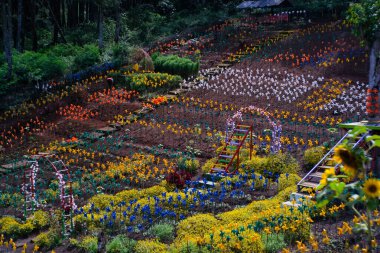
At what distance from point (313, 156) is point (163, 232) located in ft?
16.4

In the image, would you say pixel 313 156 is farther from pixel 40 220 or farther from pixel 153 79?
pixel 153 79

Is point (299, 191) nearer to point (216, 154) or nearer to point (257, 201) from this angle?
point (257, 201)

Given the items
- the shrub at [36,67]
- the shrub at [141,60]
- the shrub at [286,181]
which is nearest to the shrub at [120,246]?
the shrub at [286,181]

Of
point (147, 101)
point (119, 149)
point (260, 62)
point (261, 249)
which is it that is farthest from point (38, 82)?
point (261, 249)

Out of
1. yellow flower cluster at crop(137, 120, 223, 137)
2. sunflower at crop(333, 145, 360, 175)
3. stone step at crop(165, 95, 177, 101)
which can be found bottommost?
yellow flower cluster at crop(137, 120, 223, 137)

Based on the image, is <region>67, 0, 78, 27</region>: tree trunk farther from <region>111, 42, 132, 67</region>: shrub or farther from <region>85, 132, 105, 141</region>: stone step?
<region>85, 132, 105, 141</region>: stone step

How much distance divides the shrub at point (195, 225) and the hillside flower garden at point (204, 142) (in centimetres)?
3

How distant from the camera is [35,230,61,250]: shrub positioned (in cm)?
914

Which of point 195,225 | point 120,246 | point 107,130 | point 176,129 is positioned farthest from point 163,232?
point 107,130

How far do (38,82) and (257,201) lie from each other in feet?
45.8

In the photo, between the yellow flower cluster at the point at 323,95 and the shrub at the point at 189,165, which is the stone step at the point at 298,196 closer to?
the shrub at the point at 189,165

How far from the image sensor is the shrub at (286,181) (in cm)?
1098

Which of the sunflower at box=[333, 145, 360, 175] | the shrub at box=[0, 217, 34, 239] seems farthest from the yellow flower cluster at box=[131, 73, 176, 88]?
the sunflower at box=[333, 145, 360, 175]

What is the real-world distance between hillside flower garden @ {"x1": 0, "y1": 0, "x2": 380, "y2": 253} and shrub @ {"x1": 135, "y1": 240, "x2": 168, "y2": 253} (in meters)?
0.02
